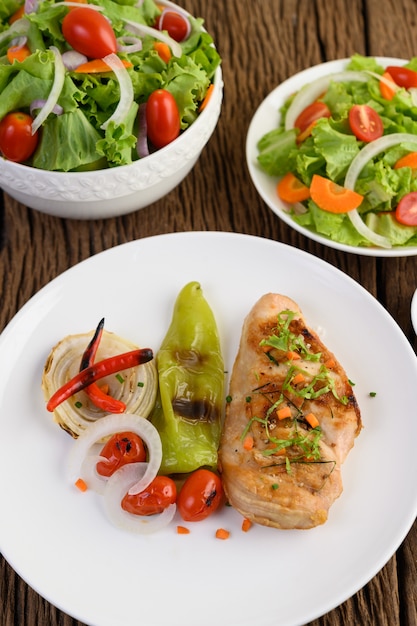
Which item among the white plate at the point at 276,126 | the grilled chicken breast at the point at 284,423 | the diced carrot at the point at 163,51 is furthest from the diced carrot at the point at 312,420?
the diced carrot at the point at 163,51

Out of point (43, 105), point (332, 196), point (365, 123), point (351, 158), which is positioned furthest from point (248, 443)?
point (365, 123)

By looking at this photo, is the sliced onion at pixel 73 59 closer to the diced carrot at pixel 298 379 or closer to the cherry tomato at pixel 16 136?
the cherry tomato at pixel 16 136

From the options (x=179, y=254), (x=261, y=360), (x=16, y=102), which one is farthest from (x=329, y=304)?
(x=16, y=102)

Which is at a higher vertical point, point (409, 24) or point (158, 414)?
point (409, 24)

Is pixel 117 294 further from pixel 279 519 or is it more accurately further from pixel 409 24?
pixel 409 24

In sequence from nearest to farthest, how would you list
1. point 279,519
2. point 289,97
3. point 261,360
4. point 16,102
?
point 279,519
point 261,360
point 16,102
point 289,97

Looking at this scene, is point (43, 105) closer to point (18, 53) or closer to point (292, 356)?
point (18, 53)

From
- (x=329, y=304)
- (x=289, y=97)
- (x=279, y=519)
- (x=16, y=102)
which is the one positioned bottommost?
(x=279, y=519)
